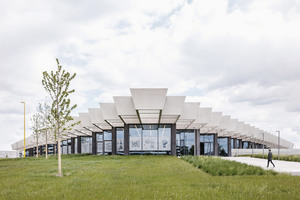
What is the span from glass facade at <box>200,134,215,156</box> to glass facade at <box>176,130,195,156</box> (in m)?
7.91

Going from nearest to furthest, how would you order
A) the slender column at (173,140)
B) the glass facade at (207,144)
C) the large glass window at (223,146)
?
the slender column at (173,140) < the glass facade at (207,144) < the large glass window at (223,146)

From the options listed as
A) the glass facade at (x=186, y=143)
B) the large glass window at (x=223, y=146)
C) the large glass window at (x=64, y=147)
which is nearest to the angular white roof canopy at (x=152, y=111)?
the glass facade at (x=186, y=143)

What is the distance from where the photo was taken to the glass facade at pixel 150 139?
46.6 metres

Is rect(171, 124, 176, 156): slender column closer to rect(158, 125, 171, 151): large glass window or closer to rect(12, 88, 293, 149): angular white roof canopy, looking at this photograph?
rect(158, 125, 171, 151): large glass window

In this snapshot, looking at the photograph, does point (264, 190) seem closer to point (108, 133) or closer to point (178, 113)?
point (178, 113)

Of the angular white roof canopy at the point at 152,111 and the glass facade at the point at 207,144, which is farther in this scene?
the glass facade at the point at 207,144

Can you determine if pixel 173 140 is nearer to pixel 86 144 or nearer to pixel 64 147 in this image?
pixel 86 144

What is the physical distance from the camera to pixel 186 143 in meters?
55.2

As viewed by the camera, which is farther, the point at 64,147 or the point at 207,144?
the point at 64,147

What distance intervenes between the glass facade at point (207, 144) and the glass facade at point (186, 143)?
26.0 ft

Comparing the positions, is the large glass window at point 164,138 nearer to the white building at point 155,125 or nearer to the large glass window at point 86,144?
the white building at point 155,125

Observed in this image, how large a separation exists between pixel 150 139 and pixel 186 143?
412 inches

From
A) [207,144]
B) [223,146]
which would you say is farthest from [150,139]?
[223,146]

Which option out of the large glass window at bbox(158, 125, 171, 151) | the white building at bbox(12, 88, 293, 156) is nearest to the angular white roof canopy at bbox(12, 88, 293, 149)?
the white building at bbox(12, 88, 293, 156)
